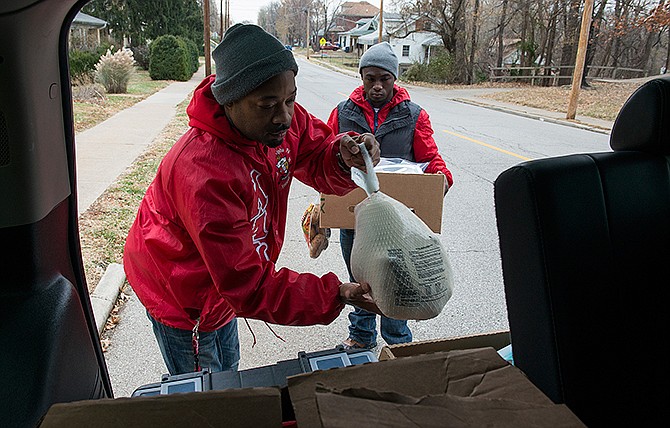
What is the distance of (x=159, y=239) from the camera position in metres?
1.86

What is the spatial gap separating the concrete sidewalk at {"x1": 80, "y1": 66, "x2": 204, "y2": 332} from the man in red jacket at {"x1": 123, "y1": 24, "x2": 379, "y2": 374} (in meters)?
1.96

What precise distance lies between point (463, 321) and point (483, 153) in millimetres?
6215

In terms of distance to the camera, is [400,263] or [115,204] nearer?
[400,263]

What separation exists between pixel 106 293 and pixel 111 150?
219 inches

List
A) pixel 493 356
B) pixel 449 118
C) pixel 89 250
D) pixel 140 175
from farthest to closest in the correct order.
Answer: pixel 449 118, pixel 140 175, pixel 89 250, pixel 493 356

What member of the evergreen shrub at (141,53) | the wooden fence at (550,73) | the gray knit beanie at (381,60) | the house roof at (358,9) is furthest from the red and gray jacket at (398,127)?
the house roof at (358,9)

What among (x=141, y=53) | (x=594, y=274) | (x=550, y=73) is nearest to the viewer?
(x=594, y=274)

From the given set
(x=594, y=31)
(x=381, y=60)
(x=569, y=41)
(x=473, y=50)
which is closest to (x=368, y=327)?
(x=381, y=60)

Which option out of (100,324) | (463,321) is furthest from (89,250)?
(463,321)

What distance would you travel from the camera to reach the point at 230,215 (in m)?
1.59

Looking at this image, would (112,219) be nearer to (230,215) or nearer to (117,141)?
(230,215)

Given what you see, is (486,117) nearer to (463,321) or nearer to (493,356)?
(463,321)

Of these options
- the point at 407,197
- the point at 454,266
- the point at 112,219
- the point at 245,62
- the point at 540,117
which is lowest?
the point at 454,266

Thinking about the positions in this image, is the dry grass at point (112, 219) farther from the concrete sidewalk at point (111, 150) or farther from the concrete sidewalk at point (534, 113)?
the concrete sidewalk at point (534, 113)
